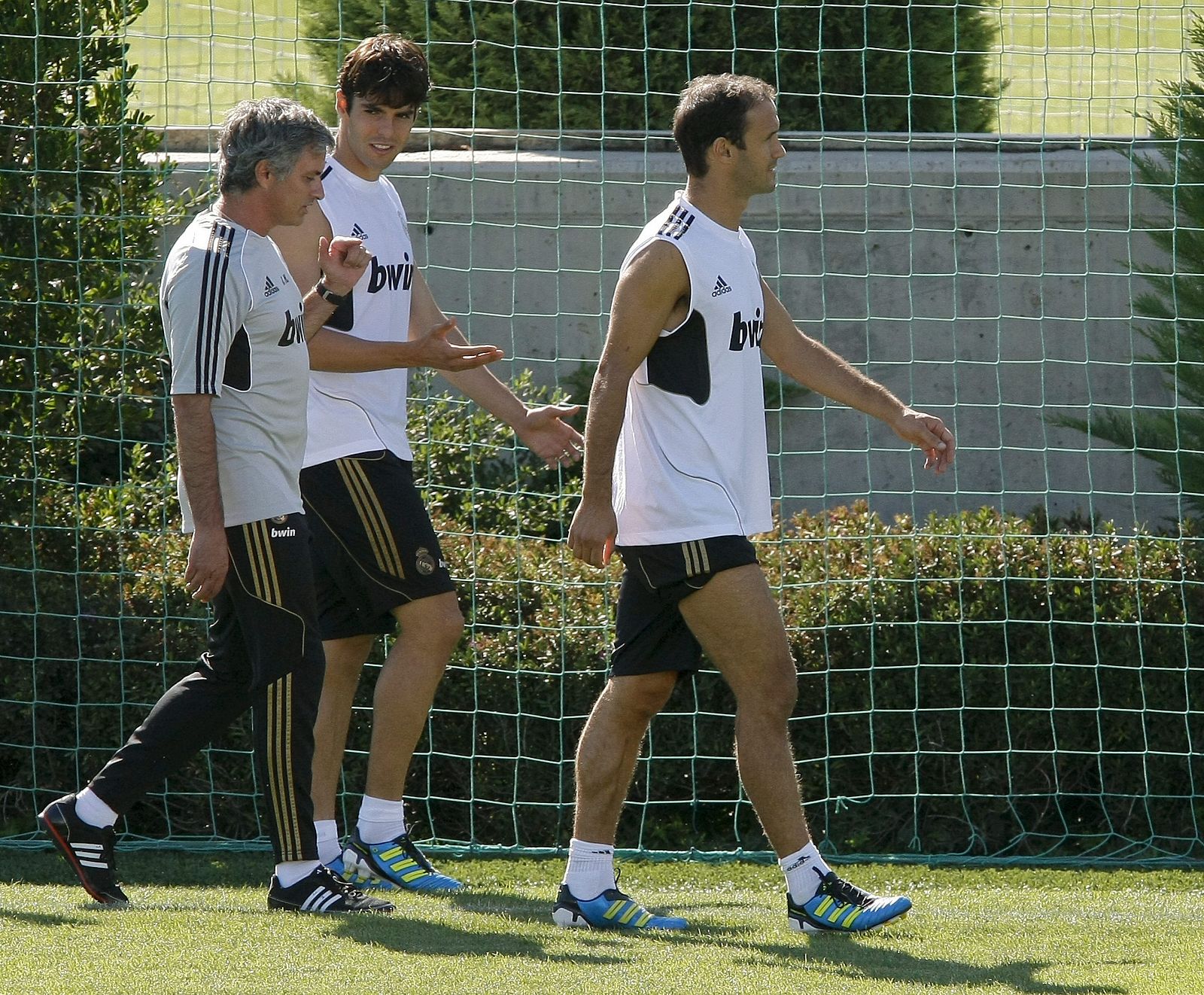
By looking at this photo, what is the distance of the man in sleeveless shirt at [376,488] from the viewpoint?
446cm

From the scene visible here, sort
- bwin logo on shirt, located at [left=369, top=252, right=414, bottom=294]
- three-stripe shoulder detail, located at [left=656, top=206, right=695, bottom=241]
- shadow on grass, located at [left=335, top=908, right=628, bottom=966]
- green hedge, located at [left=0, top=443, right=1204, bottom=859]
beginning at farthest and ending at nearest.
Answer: green hedge, located at [left=0, top=443, right=1204, bottom=859], bwin logo on shirt, located at [left=369, top=252, right=414, bottom=294], three-stripe shoulder detail, located at [left=656, top=206, right=695, bottom=241], shadow on grass, located at [left=335, top=908, right=628, bottom=966]

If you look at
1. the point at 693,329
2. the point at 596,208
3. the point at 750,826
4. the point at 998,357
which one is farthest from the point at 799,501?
the point at 693,329

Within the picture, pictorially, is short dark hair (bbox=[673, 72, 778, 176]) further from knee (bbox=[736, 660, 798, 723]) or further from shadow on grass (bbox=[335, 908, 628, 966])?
shadow on grass (bbox=[335, 908, 628, 966])

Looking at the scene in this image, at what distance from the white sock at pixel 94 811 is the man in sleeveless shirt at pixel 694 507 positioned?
3.57 feet

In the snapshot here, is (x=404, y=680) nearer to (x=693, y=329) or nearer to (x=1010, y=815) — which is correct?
(x=693, y=329)

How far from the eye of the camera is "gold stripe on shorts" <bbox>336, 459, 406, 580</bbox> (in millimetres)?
4453

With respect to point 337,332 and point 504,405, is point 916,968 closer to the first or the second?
point 504,405

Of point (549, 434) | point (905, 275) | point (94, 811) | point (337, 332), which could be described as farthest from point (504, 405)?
point (905, 275)

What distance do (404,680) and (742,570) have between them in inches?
44.5

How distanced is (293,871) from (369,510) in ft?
3.21

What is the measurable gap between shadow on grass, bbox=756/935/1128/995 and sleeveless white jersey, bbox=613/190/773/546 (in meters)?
0.94

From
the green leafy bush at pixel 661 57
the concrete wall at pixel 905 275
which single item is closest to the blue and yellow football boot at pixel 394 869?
the concrete wall at pixel 905 275

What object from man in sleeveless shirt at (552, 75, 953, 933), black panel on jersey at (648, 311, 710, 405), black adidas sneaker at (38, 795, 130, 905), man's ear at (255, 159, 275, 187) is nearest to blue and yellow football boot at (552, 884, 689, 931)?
man in sleeveless shirt at (552, 75, 953, 933)

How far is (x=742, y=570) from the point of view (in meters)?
3.91
